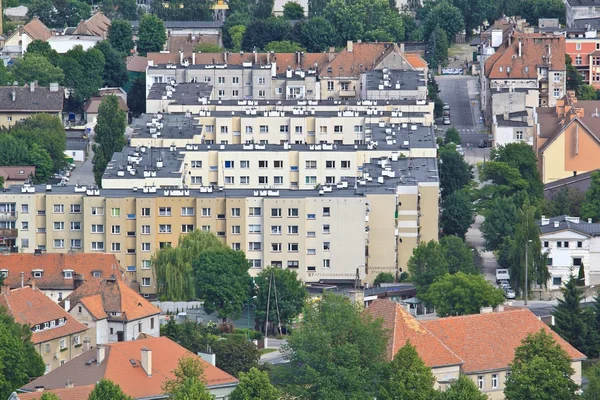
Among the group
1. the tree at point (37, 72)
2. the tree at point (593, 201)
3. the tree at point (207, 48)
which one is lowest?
the tree at point (593, 201)

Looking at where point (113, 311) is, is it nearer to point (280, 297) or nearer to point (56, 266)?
point (280, 297)

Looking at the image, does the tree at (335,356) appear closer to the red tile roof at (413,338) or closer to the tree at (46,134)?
the red tile roof at (413,338)

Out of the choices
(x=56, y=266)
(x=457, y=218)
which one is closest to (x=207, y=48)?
(x=457, y=218)

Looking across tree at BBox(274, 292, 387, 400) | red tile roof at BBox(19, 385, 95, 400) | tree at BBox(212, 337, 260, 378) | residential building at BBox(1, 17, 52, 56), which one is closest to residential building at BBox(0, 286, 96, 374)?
tree at BBox(212, 337, 260, 378)

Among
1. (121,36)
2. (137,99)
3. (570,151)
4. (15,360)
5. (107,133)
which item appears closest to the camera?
(15,360)

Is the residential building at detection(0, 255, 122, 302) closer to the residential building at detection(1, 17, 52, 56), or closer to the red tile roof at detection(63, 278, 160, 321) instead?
the red tile roof at detection(63, 278, 160, 321)

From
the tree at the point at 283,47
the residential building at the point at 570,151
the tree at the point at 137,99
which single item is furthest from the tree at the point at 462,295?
the tree at the point at 283,47

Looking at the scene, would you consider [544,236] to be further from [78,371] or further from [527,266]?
[78,371]
